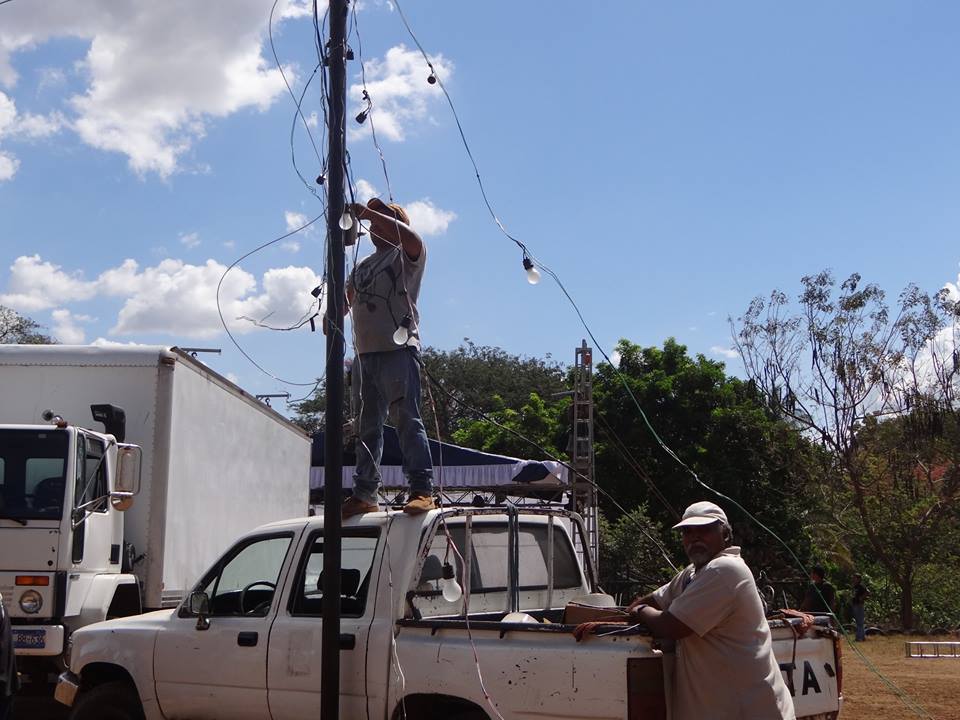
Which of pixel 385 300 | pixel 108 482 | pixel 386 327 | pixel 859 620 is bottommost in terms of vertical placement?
pixel 859 620

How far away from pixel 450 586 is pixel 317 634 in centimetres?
80

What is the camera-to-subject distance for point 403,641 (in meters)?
5.22

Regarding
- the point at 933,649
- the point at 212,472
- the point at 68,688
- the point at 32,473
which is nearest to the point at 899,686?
the point at 933,649

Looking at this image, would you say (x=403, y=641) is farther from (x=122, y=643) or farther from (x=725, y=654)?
(x=122, y=643)

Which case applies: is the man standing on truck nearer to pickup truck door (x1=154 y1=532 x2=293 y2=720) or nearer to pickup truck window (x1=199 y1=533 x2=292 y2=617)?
pickup truck window (x1=199 y1=533 x2=292 y2=617)

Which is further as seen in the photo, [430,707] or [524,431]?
[524,431]

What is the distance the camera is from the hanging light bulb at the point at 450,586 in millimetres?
5324

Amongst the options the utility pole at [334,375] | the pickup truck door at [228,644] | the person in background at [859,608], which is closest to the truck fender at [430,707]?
the utility pole at [334,375]

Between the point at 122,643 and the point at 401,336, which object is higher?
the point at 401,336

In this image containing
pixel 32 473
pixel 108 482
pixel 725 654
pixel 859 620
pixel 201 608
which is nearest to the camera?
pixel 725 654

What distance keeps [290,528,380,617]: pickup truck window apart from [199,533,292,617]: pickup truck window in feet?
0.59

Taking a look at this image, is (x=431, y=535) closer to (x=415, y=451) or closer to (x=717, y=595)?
(x=415, y=451)

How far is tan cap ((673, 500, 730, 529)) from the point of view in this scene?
4.61m

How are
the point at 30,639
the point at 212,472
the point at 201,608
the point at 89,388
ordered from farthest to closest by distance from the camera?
the point at 212,472
the point at 89,388
the point at 30,639
the point at 201,608
